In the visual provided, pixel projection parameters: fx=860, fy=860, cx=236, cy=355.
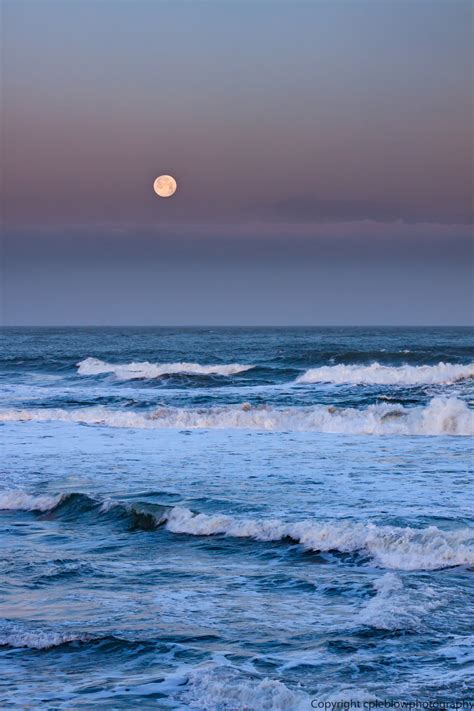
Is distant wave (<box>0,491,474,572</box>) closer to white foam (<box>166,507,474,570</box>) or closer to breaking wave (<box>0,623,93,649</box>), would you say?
white foam (<box>166,507,474,570</box>)

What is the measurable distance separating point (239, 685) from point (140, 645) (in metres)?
1.35

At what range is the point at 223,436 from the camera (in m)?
22.5

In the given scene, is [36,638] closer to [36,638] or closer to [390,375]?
[36,638]

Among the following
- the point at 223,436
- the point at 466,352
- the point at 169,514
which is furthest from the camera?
the point at 466,352

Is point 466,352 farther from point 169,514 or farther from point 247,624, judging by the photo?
point 247,624

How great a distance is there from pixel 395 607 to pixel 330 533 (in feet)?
9.03

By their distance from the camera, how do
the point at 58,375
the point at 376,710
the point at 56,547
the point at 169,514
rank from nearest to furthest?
the point at 376,710 < the point at 56,547 < the point at 169,514 < the point at 58,375

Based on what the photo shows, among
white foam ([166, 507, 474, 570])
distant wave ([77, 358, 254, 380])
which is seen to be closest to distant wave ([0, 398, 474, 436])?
white foam ([166, 507, 474, 570])

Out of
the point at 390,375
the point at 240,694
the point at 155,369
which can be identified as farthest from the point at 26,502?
the point at 155,369

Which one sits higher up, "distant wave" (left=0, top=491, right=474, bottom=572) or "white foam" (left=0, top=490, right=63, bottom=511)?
"distant wave" (left=0, top=491, right=474, bottom=572)

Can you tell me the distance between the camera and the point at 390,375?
3934 cm

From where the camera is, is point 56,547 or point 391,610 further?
point 56,547

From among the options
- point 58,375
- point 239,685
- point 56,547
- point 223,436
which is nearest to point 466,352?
point 58,375

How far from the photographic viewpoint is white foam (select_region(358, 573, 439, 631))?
7.98m
